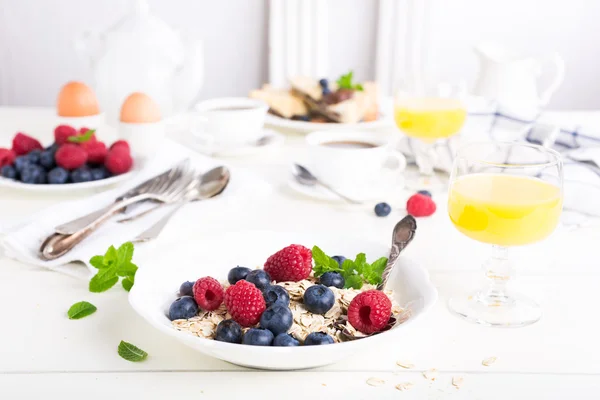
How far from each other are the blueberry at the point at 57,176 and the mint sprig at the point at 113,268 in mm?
450

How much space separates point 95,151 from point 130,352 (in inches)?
30.1

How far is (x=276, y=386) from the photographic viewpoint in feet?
2.54

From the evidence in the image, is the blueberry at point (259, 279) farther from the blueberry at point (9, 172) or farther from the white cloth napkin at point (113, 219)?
the blueberry at point (9, 172)

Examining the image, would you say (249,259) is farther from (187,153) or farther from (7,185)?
(7,185)

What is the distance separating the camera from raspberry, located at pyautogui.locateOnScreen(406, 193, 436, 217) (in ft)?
4.35

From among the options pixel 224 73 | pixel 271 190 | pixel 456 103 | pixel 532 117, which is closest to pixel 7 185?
pixel 271 190

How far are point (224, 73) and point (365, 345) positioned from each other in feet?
8.62

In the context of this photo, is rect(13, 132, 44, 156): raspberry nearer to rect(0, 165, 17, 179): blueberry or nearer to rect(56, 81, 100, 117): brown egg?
rect(0, 165, 17, 179): blueberry

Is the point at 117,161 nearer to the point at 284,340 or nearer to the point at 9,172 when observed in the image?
the point at 9,172

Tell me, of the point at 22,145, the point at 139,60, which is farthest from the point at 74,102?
the point at 22,145

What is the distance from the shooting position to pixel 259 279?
0.87m

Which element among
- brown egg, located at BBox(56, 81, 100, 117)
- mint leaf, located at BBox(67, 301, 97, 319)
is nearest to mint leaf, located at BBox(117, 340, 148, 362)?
Result: mint leaf, located at BBox(67, 301, 97, 319)

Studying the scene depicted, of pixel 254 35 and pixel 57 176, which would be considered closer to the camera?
pixel 57 176

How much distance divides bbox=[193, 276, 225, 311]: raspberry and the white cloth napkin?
0.27 meters
